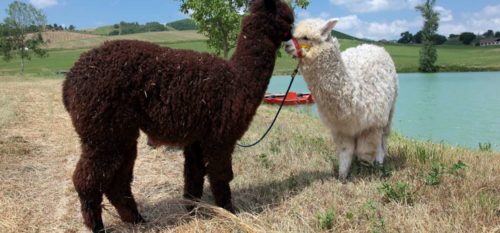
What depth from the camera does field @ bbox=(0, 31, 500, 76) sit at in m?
55.4

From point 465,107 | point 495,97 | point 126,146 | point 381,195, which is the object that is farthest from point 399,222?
point 495,97

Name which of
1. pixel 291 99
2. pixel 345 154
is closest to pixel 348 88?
pixel 345 154

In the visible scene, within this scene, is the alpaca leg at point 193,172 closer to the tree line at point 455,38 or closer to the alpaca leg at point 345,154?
the alpaca leg at point 345,154

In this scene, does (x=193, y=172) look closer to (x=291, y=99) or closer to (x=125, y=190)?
(x=125, y=190)

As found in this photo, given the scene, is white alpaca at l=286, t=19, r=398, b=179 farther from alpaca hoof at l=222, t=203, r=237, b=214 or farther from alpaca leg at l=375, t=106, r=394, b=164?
alpaca hoof at l=222, t=203, r=237, b=214

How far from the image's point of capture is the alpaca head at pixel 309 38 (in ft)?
15.7

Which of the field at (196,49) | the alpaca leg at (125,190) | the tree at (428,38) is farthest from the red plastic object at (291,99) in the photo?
the tree at (428,38)

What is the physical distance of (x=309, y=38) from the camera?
15.8ft

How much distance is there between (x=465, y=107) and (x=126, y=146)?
2065 cm

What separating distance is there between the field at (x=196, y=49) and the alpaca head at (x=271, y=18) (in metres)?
46.8

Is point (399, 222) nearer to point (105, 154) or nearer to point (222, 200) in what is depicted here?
point (222, 200)

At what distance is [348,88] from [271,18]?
1378 millimetres

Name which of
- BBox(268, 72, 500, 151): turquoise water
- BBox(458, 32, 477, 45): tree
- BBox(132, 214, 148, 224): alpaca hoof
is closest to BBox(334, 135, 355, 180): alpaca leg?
BBox(132, 214, 148, 224): alpaca hoof

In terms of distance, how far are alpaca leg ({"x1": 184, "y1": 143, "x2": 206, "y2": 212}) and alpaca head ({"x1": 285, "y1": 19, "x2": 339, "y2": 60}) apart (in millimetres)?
1412
